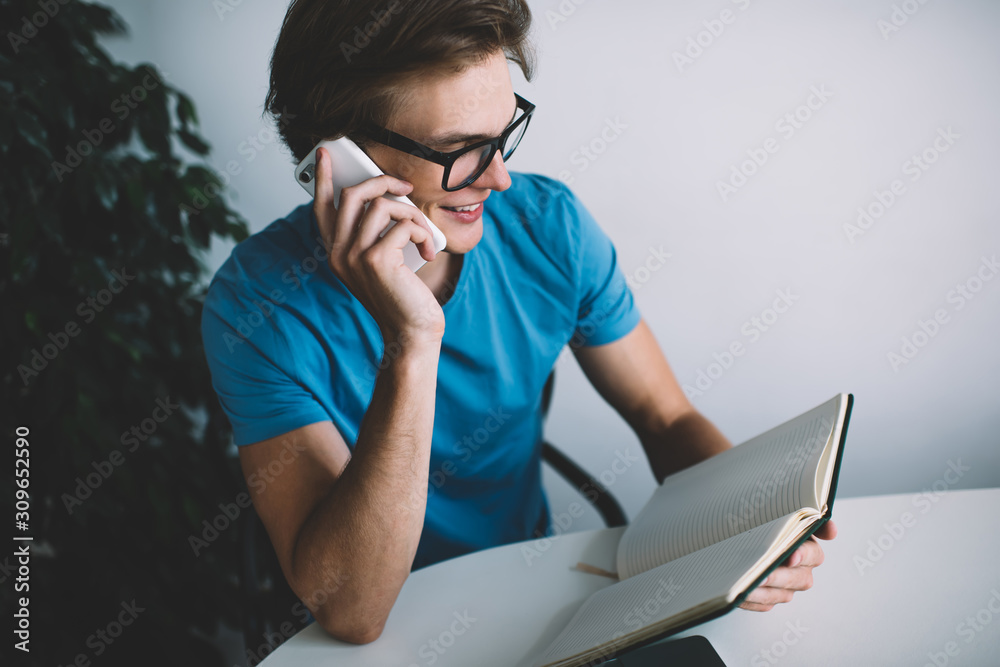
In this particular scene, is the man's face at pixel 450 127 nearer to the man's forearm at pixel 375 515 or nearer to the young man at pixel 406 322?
the young man at pixel 406 322

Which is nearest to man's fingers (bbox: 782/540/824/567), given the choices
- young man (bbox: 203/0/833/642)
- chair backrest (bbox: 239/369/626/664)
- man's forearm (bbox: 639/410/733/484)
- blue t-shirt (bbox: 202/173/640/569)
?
young man (bbox: 203/0/833/642)

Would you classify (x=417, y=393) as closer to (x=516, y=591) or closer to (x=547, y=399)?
(x=516, y=591)

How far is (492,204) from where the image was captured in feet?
3.95

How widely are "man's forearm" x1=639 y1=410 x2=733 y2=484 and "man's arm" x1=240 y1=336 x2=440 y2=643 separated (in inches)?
20.7

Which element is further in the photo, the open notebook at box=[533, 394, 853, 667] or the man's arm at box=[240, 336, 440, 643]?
the man's arm at box=[240, 336, 440, 643]

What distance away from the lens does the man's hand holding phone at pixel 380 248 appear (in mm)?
898

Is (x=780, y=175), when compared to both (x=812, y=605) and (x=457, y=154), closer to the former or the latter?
(x=457, y=154)

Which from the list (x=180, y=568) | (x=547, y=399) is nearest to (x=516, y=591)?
(x=547, y=399)

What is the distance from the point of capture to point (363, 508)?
835mm

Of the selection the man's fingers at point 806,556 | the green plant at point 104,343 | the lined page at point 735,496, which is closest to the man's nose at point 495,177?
the lined page at point 735,496

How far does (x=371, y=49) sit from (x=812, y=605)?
953 mm

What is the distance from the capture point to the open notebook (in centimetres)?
61

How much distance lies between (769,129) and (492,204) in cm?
74

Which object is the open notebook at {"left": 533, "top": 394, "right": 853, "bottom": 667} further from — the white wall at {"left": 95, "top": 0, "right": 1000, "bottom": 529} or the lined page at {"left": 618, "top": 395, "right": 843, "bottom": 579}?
the white wall at {"left": 95, "top": 0, "right": 1000, "bottom": 529}
